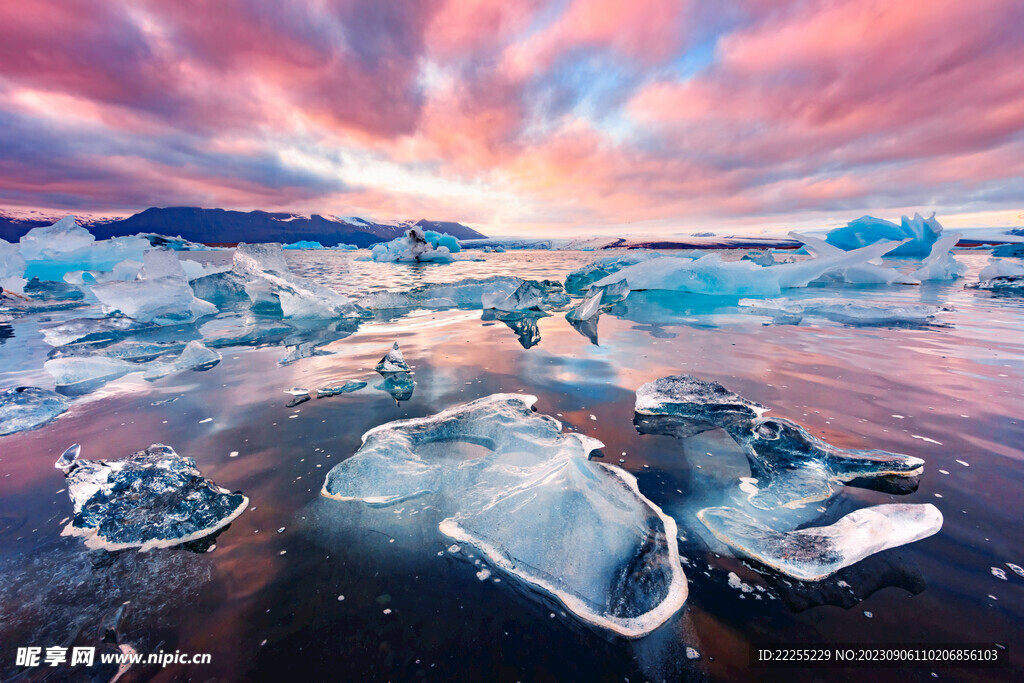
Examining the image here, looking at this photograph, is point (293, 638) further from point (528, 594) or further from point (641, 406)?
point (641, 406)

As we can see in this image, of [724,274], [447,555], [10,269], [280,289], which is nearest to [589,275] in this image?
[724,274]

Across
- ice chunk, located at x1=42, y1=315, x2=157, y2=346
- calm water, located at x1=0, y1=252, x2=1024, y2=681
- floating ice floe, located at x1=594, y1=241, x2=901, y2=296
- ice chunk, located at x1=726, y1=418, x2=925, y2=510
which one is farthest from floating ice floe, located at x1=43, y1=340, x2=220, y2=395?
floating ice floe, located at x1=594, y1=241, x2=901, y2=296

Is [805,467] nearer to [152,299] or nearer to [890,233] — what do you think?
[152,299]

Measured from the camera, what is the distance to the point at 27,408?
112 inches

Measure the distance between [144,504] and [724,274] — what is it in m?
10.7

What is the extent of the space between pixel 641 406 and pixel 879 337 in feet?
14.9

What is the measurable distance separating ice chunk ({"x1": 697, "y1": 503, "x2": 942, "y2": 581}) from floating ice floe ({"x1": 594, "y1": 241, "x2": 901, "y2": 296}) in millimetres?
7562

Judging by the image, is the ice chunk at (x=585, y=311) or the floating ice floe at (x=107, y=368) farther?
the ice chunk at (x=585, y=311)

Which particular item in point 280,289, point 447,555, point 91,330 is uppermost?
point 280,289

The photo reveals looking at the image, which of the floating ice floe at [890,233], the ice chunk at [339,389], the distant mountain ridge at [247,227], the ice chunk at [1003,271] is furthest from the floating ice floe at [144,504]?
the distant mountain ridge at [247,227]

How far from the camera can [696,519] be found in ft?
5.68

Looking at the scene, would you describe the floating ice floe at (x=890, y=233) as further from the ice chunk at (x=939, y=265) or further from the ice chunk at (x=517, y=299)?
the ice chunk at (x=517, y=299)

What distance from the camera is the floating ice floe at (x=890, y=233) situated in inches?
738

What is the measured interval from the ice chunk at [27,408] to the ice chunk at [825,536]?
4462 mm
